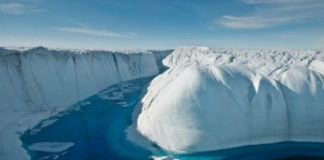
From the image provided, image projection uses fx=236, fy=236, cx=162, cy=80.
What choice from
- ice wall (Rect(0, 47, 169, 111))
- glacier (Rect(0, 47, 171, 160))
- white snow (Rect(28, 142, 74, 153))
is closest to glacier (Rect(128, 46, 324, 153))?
white snow (Rect(28, 142, 74, 153))

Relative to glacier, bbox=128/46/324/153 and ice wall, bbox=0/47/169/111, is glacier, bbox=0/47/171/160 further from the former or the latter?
glacier, bbox=128/46/324/153

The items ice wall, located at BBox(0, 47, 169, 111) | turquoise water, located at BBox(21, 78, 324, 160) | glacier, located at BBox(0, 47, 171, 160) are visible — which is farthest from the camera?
ice wall, located at BBox(0, 47, 169, 111)

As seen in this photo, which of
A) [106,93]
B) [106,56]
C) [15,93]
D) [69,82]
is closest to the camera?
[15,93]

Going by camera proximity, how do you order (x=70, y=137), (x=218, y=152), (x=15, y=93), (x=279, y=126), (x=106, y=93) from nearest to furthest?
(x=218, y=152) < (x=279, y=126) < (x=70, y=137) < (x=15, y=93) < (x=106, y=93)

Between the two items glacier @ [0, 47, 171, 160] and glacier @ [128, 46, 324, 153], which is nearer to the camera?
glacier @ [128, 46, 324, 153]

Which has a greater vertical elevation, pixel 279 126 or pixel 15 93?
pixel 15 93

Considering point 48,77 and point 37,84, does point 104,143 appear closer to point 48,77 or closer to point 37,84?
point 37,84

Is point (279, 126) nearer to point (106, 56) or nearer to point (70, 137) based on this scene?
point (70, 137)

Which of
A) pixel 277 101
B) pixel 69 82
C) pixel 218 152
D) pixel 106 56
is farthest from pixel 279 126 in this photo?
pixel 106 56
